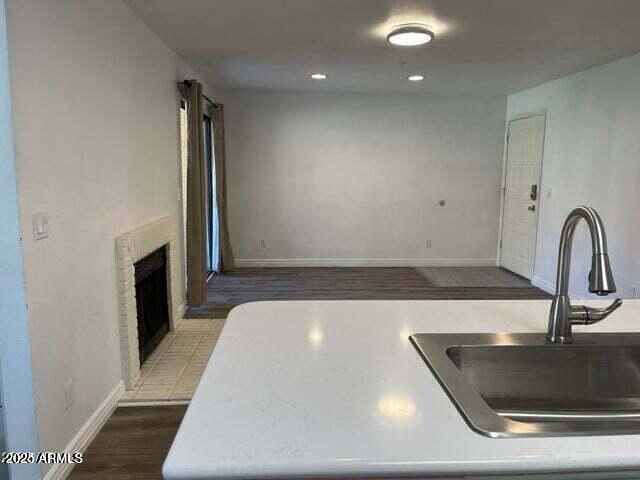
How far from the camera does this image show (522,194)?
5.70 meters

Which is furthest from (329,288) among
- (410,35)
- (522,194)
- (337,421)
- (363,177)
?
(337,421)

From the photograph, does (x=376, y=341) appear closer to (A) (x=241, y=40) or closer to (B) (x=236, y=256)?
(A) (x=241, y=40)

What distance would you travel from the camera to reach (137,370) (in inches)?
113

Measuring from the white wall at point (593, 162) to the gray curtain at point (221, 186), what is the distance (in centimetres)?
374

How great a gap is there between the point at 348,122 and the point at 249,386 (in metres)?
5.44

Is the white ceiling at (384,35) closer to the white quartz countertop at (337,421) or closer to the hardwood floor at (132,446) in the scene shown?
the white quartz countertop at (337,421)

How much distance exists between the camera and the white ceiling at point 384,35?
9.01 feet

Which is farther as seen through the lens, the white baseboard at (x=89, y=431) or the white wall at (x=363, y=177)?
the white wall at (x=363, y=177)

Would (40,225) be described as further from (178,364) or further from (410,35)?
(410,35)

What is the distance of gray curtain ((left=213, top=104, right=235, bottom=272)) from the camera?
546 cm

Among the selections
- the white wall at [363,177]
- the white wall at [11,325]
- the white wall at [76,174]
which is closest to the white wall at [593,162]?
the white wall at [363,177]

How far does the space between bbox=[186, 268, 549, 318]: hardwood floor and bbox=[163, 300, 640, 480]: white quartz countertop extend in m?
3.19

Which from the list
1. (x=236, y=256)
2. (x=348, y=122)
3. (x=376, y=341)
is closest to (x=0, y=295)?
(x=376, y=341)

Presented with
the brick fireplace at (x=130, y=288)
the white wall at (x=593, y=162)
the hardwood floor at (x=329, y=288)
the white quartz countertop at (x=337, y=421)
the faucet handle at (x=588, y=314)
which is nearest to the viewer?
the white quartz countertop at (x=337, y=421)
